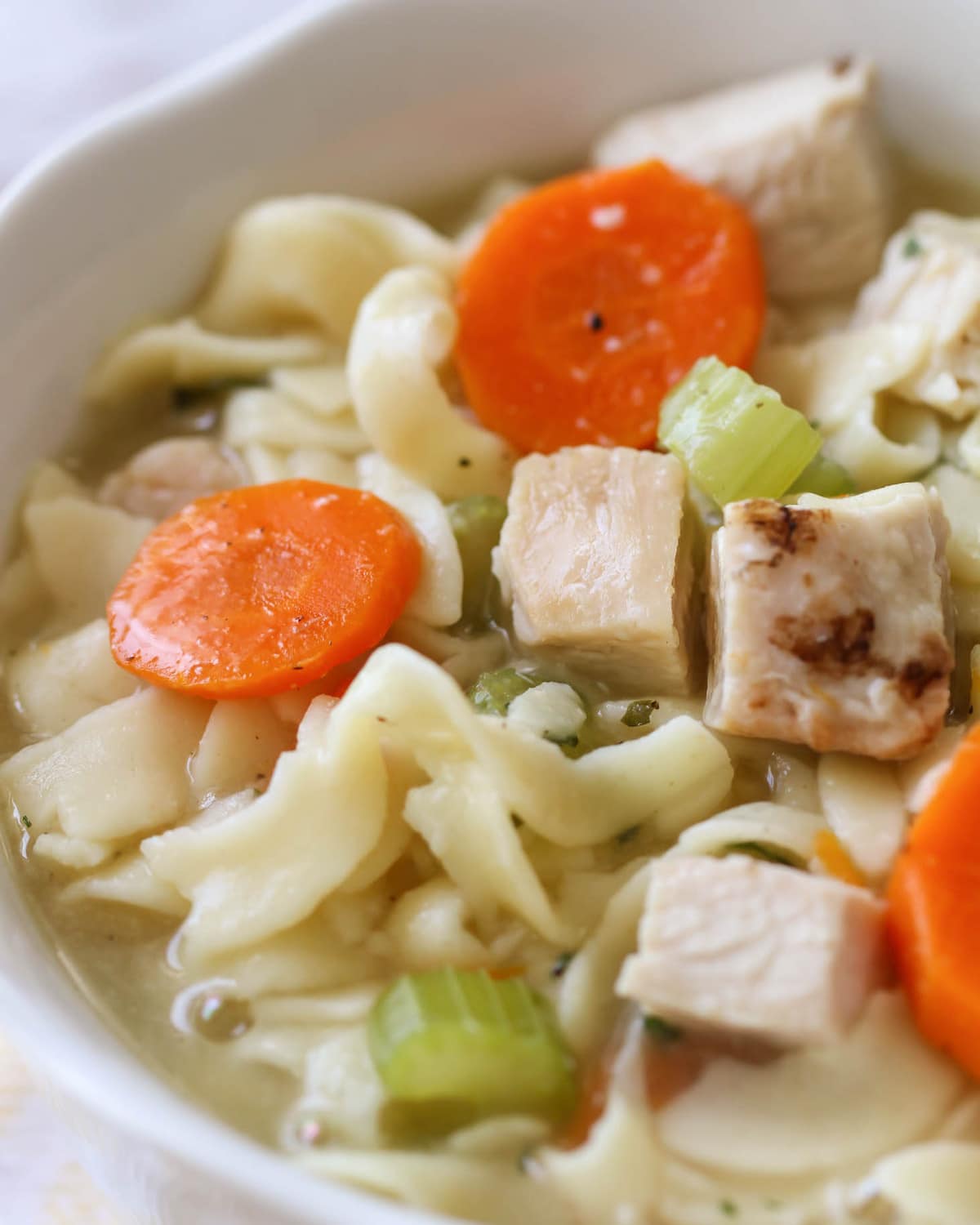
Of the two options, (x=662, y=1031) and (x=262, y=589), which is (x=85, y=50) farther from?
(x=662, y=1031)

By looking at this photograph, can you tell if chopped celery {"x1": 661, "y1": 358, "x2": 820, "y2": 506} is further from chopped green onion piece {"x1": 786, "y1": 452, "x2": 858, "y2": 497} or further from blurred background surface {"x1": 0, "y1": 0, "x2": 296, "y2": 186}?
blurred background surface {"x1": 0, "y1": 0, "x2": 296, "y2": 186}

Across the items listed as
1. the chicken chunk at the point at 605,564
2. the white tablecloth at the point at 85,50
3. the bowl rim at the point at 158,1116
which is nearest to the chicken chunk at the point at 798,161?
the chicken chunk at the point at 605,564

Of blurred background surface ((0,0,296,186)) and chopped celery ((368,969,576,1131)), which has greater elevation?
blurred background surface ((0,0,296,186))

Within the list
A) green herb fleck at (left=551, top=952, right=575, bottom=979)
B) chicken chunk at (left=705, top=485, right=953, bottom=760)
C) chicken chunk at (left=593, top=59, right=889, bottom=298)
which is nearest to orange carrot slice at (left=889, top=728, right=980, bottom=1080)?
chicken chunk at (left=705, top=485, right=953, bottom=760)

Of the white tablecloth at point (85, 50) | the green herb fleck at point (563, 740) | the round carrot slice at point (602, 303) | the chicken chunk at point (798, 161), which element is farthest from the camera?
the white tablecloth at point (85, 50)

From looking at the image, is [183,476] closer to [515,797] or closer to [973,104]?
[515,797]

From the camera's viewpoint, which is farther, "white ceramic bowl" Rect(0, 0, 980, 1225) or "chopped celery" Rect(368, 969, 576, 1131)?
→ "white ceramic bowl" Rect(0, 0, 980, 1225)

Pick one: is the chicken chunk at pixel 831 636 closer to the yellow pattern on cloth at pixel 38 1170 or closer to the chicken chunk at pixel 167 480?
the chicken chunk at pixel 167 480
